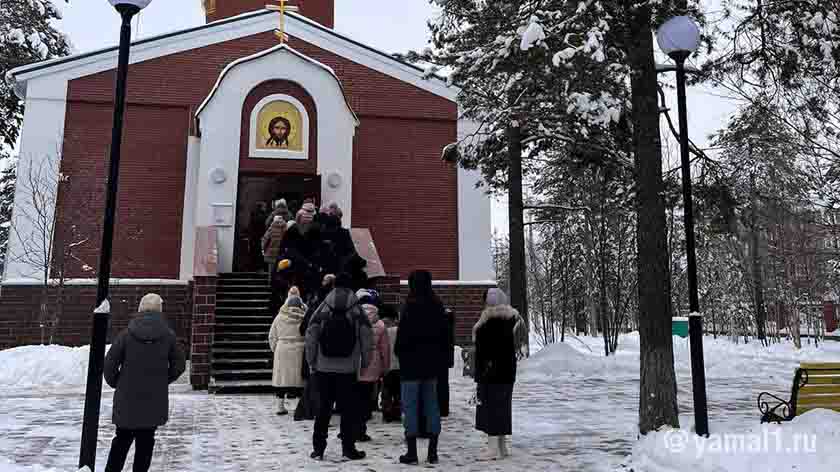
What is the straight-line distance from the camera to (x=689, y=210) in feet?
20.9

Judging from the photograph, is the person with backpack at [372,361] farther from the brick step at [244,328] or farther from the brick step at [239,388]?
the brick step at [244,328]

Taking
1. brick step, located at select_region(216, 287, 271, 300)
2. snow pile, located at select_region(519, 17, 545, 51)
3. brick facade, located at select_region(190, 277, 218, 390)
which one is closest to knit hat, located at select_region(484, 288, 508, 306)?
snow pile, located at select_region(519, 17, 545, 51)

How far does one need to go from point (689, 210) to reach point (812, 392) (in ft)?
7.44

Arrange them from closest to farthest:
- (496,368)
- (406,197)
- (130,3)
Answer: (130,3)
(496,368)
(406,197)

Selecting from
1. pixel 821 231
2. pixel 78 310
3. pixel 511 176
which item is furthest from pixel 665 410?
pixel 821 231

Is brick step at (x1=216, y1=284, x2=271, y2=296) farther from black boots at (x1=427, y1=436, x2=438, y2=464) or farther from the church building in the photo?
black boots at (x1=427, y1=436, x2=438, y2=464)

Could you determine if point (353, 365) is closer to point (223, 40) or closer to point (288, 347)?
point (288, 347)

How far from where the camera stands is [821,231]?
1952 centimetres

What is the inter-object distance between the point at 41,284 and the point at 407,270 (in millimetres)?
8342

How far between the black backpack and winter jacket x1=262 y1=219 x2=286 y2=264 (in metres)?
5.80

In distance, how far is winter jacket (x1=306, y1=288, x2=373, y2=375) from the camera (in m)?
6.05

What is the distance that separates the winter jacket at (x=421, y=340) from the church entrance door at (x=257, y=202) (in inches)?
347

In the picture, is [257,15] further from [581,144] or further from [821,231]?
[821,231]

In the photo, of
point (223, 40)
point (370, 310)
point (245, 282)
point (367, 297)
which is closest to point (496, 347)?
point (370, 310)
